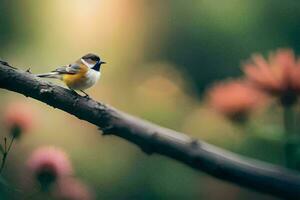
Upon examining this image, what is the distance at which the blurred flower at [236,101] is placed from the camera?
65cm

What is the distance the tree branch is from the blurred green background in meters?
0.43

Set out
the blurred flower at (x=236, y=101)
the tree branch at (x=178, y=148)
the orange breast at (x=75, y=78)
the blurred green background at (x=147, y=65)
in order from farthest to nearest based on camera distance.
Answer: the blurred green background at (x=147, y=65), the blurred flower at (x=236, y=101), the orange breast at (x=75, y=78), the tree branch at (x=178, y=148)

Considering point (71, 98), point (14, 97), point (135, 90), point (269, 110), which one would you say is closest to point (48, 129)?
point (14, 97)

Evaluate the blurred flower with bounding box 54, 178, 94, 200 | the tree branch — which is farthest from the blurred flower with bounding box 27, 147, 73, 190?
the tree branch

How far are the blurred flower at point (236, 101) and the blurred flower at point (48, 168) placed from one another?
0.19 m

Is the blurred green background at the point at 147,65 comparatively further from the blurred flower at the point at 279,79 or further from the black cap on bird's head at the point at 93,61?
the black cap on bird's head at the point at 93,61

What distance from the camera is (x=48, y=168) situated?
0.55 metres

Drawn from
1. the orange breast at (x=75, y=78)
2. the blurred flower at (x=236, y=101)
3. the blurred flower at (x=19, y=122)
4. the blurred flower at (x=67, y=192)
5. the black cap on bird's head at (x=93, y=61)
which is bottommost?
the blurred flower at (x=67, y=192)

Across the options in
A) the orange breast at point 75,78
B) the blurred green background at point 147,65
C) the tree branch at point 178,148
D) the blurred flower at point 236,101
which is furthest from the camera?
the blurred green background at point 147,65

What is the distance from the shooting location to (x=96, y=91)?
1.03 metres

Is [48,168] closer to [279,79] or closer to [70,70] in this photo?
[70,70]

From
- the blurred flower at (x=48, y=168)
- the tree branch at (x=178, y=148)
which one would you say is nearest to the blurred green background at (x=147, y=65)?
the blurred flower at (x=48, y=168)

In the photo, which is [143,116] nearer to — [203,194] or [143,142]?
[203,194]

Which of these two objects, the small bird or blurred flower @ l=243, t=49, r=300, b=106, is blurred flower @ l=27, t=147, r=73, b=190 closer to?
the small bird
